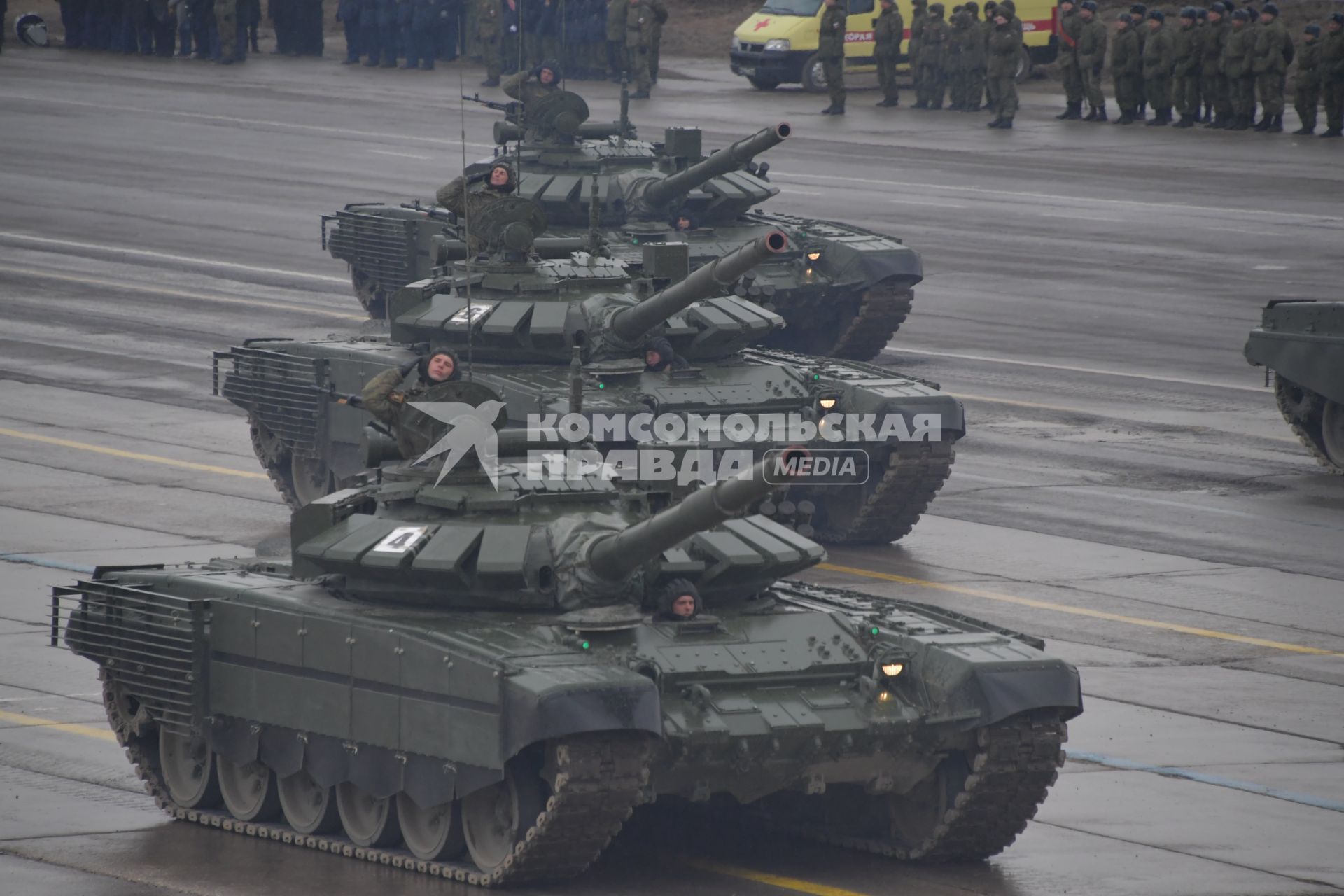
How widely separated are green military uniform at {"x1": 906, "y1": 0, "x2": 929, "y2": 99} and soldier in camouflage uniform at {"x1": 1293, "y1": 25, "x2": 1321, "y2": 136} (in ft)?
27.8

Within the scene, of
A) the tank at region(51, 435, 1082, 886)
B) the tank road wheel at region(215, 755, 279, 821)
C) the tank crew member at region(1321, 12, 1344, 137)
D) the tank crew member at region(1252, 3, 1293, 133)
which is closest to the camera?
the tank at region(51, 435, 1082, 886)

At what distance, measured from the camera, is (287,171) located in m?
49.1

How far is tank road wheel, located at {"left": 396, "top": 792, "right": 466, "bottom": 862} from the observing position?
543 inches

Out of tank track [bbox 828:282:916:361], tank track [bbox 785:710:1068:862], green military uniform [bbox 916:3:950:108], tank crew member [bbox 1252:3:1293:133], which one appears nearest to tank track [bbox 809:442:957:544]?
tank track [bbox 828:282:916:361]

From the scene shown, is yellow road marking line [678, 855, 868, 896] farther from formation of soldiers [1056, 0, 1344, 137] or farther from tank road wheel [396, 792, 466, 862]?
formation of soldiers [1056, 0, 1344, 137]

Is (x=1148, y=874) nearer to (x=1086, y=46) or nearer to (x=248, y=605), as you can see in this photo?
(x=248, y=605)

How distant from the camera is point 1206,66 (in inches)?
2037

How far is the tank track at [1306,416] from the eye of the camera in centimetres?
2722

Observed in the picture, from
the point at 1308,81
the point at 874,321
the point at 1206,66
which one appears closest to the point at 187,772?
the point at 874,321

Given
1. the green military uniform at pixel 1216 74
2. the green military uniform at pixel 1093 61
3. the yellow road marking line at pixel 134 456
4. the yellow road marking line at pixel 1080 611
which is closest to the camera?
the yellow road marking line at pixel 1080 611

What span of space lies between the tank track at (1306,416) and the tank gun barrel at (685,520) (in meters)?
15.1

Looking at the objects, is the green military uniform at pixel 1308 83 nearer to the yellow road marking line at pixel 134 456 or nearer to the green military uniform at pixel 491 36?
the green military uniform at pixel 491 36

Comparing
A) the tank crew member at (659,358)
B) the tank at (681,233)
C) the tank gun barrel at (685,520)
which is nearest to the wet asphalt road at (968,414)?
the tank at (681,233)

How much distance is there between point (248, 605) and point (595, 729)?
9.36 feet
